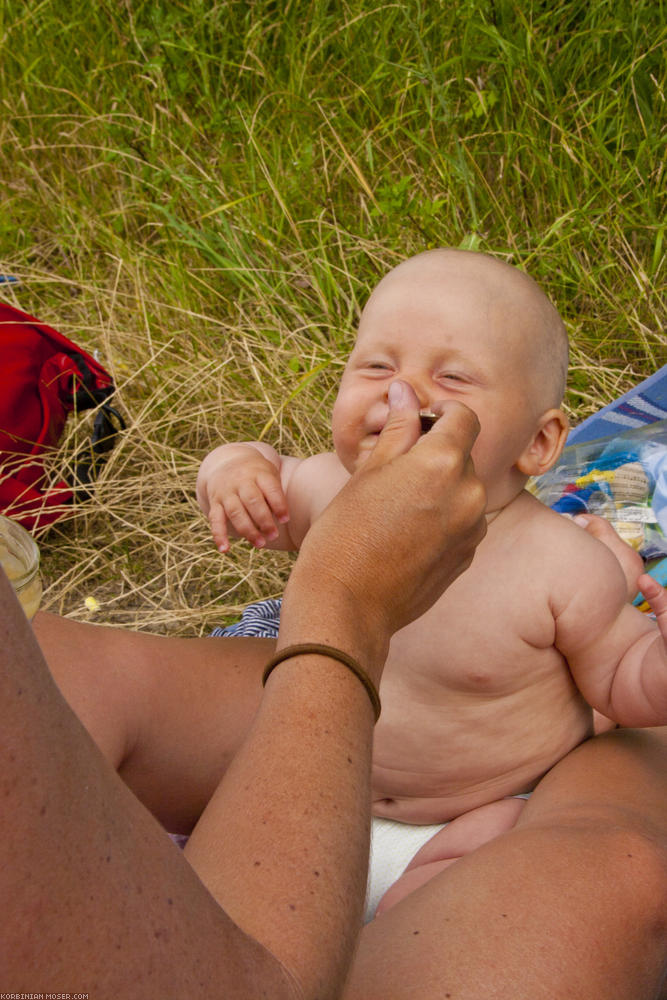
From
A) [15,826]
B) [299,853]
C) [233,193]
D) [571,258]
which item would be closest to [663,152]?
[571,258]

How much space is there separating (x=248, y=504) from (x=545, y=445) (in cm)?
44

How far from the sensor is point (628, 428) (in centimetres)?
189

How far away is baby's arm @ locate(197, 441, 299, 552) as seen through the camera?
4.70 feet

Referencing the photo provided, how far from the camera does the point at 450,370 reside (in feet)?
4.35

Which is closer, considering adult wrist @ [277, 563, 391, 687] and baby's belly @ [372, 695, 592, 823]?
adult wrist @ [277, 563, 391, 687]

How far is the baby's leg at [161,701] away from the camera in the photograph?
133 centimetres

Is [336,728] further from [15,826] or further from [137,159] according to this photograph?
[137,159]

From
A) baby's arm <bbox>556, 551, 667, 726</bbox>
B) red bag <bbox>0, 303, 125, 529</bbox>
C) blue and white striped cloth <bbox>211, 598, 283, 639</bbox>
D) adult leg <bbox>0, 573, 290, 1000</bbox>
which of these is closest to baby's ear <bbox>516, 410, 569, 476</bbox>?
baby's arm <bbox>556, 551, 667, 726</bbox>

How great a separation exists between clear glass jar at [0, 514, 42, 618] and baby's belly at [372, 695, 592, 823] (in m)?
0.65

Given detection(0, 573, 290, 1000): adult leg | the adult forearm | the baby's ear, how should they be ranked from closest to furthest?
detection(0, 573, 290, 1000): adult leg
the adult forearm
the baby's ear

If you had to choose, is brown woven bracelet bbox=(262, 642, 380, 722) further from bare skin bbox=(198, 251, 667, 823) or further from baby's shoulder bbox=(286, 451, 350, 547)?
baby's shoulder bbox=(286, 451, 350, 547)

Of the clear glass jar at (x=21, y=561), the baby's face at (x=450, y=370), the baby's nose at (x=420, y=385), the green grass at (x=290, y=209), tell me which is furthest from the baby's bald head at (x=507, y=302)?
the green grass at (x=290, y=209)

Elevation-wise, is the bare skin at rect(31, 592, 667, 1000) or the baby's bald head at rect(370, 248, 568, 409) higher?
the baby's bald head at rect(370, 248, 568, 409)

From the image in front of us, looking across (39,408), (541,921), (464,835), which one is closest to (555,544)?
(464,835)
